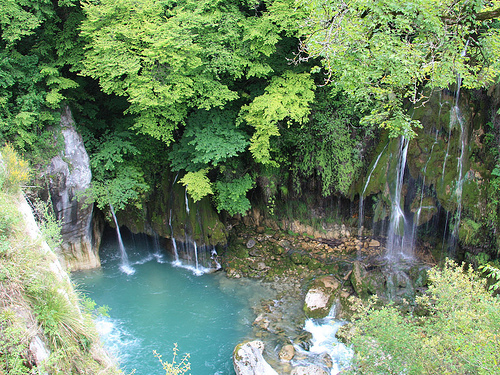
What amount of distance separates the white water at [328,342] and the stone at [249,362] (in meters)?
1.29

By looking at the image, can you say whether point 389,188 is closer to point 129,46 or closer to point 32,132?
point 129,46

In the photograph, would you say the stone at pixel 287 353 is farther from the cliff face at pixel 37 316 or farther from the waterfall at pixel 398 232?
the cliff face at pixel 37 316

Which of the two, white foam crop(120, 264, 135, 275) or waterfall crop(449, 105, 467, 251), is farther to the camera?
white foam crop(120, 264, 135, 275)

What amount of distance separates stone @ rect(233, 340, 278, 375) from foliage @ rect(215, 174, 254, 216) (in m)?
4.80

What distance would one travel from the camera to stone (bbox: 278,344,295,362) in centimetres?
895

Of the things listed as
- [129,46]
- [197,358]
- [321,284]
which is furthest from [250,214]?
[129,46]

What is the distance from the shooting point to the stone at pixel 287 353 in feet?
29.3

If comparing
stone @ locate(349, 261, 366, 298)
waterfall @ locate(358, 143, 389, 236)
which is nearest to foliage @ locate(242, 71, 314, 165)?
waterfall @ locate(358, 143, 389, 236)

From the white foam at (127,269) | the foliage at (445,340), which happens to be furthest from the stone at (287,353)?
the white foam at (127,269)

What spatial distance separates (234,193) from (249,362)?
18.2 ft

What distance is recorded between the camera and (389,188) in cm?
1172

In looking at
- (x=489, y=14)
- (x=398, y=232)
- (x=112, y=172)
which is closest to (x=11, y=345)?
(x=489, y=14)

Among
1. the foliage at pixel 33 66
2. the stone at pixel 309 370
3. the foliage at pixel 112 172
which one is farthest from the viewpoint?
the foliage at pixel 112 172

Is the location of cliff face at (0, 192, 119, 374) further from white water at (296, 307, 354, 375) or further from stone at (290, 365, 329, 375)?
white water at (296, 307, 354, 375)
